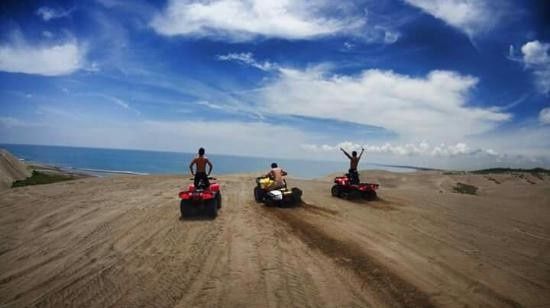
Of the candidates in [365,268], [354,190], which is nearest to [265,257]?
[365,268]

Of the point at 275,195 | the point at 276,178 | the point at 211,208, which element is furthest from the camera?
the point at 276,178

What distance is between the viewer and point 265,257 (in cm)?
741

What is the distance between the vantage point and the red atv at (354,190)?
16.8m

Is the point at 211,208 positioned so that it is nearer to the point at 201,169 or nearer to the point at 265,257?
the point at 201,169

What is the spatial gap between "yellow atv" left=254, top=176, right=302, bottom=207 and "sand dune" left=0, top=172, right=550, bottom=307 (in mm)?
546

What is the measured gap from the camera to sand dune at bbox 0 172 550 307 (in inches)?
225

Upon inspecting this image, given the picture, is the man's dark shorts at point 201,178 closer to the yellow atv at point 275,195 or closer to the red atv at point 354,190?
the yellow atv at point 275,195

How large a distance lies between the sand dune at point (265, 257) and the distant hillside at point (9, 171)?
9.86 meters

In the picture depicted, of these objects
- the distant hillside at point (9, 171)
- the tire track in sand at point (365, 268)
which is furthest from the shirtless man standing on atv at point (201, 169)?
the distant hillside at point (9, 171)

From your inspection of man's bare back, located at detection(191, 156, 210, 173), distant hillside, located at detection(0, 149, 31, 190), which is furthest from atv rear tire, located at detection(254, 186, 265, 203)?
distant hillside, located at detection(0, 149, 31, 190)

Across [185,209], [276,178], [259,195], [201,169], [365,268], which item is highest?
[201,169]

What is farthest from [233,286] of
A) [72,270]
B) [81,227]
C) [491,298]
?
[81,227]

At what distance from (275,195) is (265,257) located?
634 centimetres

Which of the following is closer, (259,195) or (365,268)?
(365,268)
